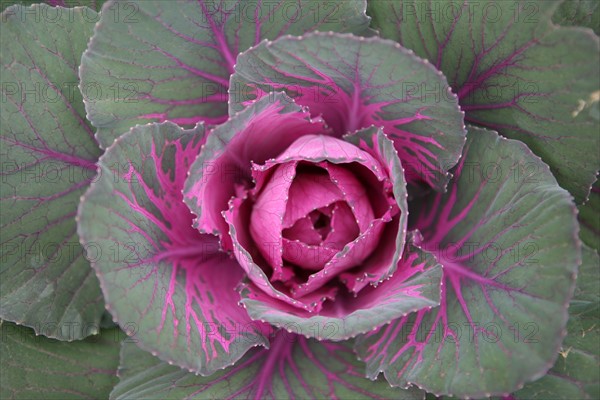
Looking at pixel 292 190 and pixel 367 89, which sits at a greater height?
pixel 367 89

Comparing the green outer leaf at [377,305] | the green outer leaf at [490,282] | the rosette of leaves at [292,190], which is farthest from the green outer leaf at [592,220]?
the green outer leaf at [377,305]

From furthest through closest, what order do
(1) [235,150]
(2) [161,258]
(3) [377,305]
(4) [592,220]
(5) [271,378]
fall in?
1. (4) [592,220]
2. (5) [271,378]
3. (1) [235,150]
4. (2) [161,258]
5. (3) [377,305]

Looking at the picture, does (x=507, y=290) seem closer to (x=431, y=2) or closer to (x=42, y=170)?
(x=431, y=2)

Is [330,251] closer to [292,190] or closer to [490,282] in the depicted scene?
[292,190]

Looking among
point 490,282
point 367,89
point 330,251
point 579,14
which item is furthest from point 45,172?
point 579,14

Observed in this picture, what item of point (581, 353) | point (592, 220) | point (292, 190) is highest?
point (292, 190)

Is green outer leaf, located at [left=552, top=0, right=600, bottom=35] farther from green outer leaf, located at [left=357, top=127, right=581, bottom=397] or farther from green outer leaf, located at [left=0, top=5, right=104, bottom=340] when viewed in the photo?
green outer leaf, located at [left=0, top=5, right=104, bottom=340]
